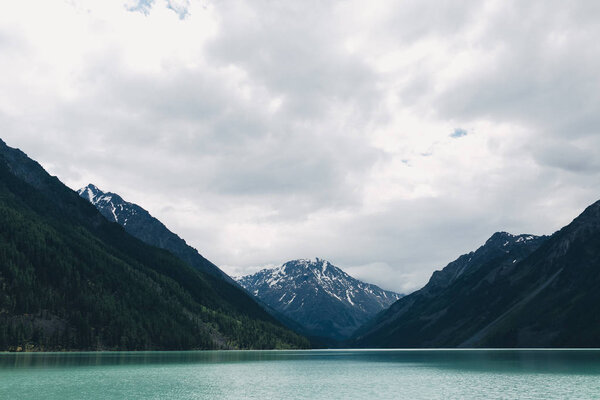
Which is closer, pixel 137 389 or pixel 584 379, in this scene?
pixel 137 389

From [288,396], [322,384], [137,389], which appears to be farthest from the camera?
[322,384]

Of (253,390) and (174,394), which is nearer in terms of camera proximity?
(174,394)

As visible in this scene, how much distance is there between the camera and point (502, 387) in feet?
293

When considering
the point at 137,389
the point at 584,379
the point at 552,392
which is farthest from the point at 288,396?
the point at 584,379

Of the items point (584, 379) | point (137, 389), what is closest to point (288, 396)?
point (137, 389)

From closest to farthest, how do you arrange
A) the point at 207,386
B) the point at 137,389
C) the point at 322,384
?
1. the point at 137,389
2. the point at 207,386
3. the point at 322,384

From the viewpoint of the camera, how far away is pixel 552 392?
8044 cm

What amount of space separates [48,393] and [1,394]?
6180 mm

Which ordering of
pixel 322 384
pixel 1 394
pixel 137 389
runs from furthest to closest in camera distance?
pixel 322 384 < pixel 137 389 < pixel 1 394

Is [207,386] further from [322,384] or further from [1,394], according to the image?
[1,394]

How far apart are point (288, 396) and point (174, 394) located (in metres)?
18.2

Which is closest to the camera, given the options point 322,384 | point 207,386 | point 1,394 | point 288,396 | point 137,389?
point 1,394

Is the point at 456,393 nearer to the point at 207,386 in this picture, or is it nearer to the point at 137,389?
the point at 207,386

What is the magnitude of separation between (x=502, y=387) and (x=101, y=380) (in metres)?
75.8
